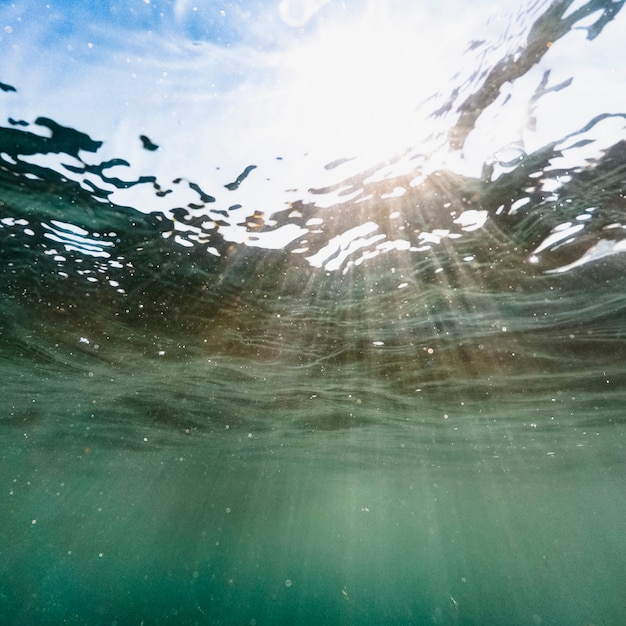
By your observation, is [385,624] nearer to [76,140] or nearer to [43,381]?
[43,381]

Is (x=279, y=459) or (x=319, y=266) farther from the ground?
(x=279, y=459)

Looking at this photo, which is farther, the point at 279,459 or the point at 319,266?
the point at 279,459

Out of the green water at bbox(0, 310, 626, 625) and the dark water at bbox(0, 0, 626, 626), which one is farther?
the green water at bbox(0, 310, 626, 625)

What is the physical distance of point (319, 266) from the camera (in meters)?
11.8

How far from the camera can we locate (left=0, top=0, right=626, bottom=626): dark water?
7031mm

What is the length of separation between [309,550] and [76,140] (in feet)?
496

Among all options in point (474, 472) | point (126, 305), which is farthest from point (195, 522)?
point (126, 305)

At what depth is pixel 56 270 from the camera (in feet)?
41.7

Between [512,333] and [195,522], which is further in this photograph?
[195,522]

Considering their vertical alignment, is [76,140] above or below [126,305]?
below

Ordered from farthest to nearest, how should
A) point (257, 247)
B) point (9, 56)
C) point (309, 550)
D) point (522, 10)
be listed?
point (309, 550) → point (257, 247) → point (9, 56) → point (522, 10)

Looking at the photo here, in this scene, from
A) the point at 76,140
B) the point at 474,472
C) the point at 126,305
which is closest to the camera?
the point at 76,140

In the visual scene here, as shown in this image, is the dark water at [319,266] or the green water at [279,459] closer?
the dark water at [319,266]

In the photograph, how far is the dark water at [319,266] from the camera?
7.03 meters
